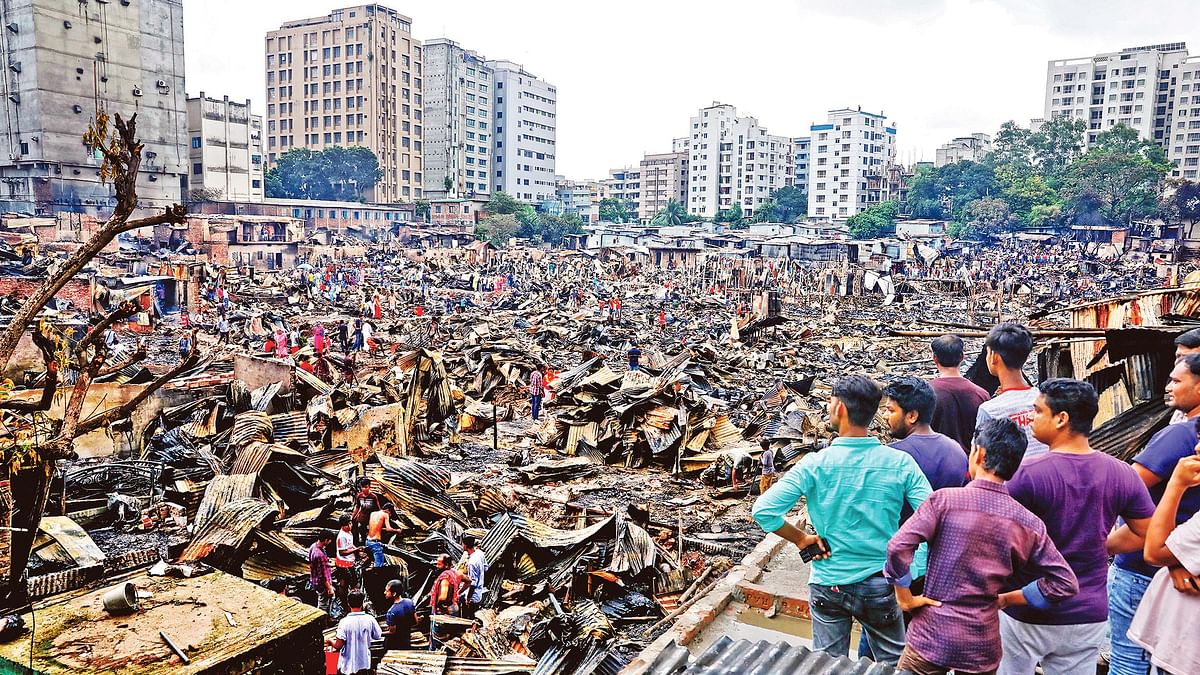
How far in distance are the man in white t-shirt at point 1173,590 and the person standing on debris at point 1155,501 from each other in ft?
0.79

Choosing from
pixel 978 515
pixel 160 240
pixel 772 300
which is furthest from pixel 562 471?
pixel 160 240

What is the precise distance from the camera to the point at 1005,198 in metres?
66.1

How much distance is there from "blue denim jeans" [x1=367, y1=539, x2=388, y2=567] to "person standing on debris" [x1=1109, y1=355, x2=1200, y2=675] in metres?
5.96

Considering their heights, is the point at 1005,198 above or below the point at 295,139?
below

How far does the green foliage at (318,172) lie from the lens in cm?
7144

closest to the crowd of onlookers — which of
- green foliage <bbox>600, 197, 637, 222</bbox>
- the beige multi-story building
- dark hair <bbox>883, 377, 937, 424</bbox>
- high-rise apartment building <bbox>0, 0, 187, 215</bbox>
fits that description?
dark hair <bbox>883, 377, 937, 424</bbox>

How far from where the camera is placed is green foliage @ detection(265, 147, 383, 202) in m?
71.4

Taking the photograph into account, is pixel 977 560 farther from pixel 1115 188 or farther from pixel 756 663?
pixel 1115 188

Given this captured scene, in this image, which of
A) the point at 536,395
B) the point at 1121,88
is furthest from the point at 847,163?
the point at 536,395

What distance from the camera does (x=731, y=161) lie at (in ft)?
302

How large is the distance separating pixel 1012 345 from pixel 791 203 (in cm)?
8523

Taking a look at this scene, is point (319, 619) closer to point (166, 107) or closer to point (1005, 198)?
point (166, 107)

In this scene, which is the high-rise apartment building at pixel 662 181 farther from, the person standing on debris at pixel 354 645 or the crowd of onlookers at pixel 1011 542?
the crowd of onlookers at pixel 1011 542

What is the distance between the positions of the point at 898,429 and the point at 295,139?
8947cm
